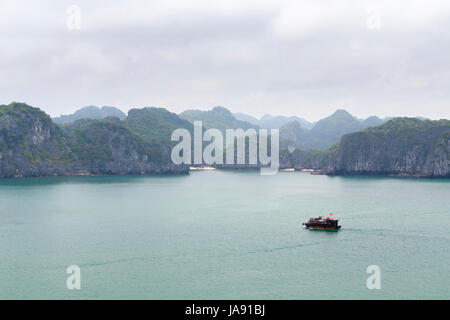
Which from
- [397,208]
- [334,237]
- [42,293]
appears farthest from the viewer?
[397,208]

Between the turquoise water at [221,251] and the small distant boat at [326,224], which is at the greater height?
the small distant boat at [326,224]

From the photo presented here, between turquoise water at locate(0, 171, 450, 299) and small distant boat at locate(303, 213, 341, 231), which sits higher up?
small distant boat at locate(303, 213, 341, 231)

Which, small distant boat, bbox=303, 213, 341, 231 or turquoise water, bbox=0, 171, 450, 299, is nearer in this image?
turquoise water, bbox=0, 171, 450, 299

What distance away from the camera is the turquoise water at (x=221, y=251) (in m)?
52.2

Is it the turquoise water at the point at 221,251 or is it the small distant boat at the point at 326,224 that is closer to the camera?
the turquoise water at the point at 221,251

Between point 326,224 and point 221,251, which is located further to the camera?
point 326,224

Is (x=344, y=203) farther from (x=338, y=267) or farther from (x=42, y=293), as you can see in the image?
(x=42, y=293)

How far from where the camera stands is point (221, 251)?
230 ft

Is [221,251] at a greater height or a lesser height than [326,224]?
lesser

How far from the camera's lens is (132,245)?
7344 centimetres

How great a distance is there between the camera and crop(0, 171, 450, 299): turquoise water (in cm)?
5222
